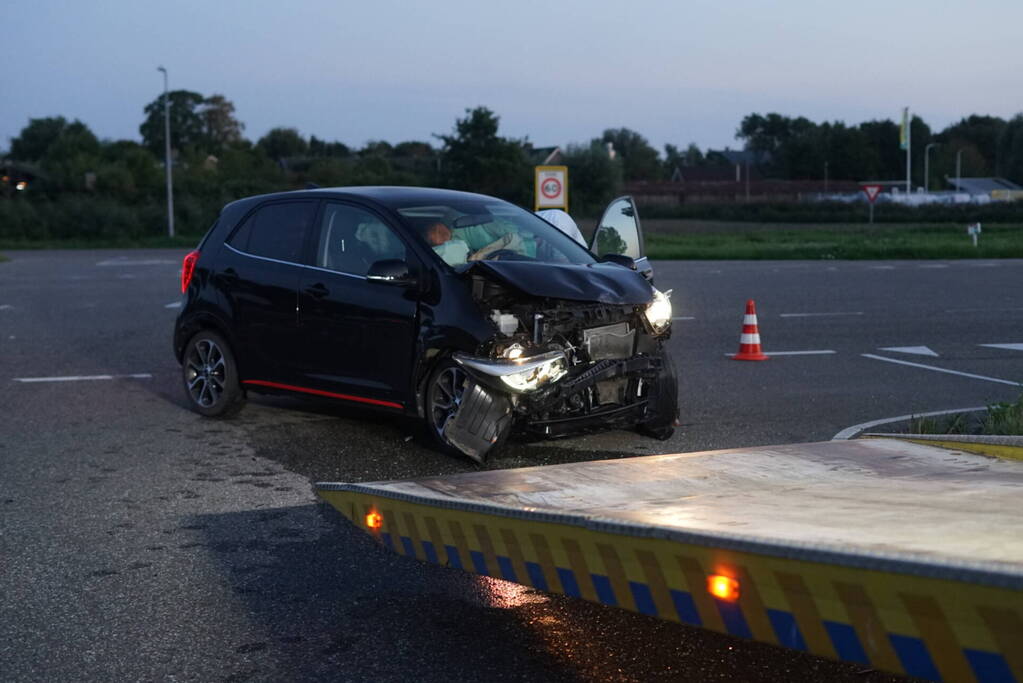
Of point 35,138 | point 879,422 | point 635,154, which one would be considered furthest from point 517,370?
point 635,154

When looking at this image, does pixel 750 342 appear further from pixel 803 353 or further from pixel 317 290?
pixel 317 290

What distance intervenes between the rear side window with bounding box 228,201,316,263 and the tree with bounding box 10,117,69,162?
106m

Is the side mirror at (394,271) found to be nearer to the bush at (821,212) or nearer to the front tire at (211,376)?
the front tire at (211,376)

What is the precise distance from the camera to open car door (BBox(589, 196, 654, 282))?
9.46 metres

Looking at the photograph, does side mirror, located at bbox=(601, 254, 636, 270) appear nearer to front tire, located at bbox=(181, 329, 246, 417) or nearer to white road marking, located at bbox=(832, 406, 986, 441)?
white road marking, located at bbox=(832, 406, 986, 441)

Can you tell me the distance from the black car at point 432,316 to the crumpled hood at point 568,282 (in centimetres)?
1

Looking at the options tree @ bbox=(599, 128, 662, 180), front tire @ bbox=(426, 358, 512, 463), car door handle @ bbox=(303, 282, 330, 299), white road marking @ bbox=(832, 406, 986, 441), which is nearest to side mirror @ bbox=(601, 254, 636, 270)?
front tire @ bbox=(426, 358, 512, 463)

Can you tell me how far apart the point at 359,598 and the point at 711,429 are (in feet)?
13.6

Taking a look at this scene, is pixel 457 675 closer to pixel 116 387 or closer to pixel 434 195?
pixel 434 195

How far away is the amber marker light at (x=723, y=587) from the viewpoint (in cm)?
318

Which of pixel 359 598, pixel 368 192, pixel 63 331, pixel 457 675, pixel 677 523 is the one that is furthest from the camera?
pixel 63 331

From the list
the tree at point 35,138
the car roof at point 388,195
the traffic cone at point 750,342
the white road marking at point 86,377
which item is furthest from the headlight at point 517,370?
the tree at point 35,138

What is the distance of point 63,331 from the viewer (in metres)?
15.5

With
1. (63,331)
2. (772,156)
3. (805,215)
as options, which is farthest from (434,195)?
(772,156)
